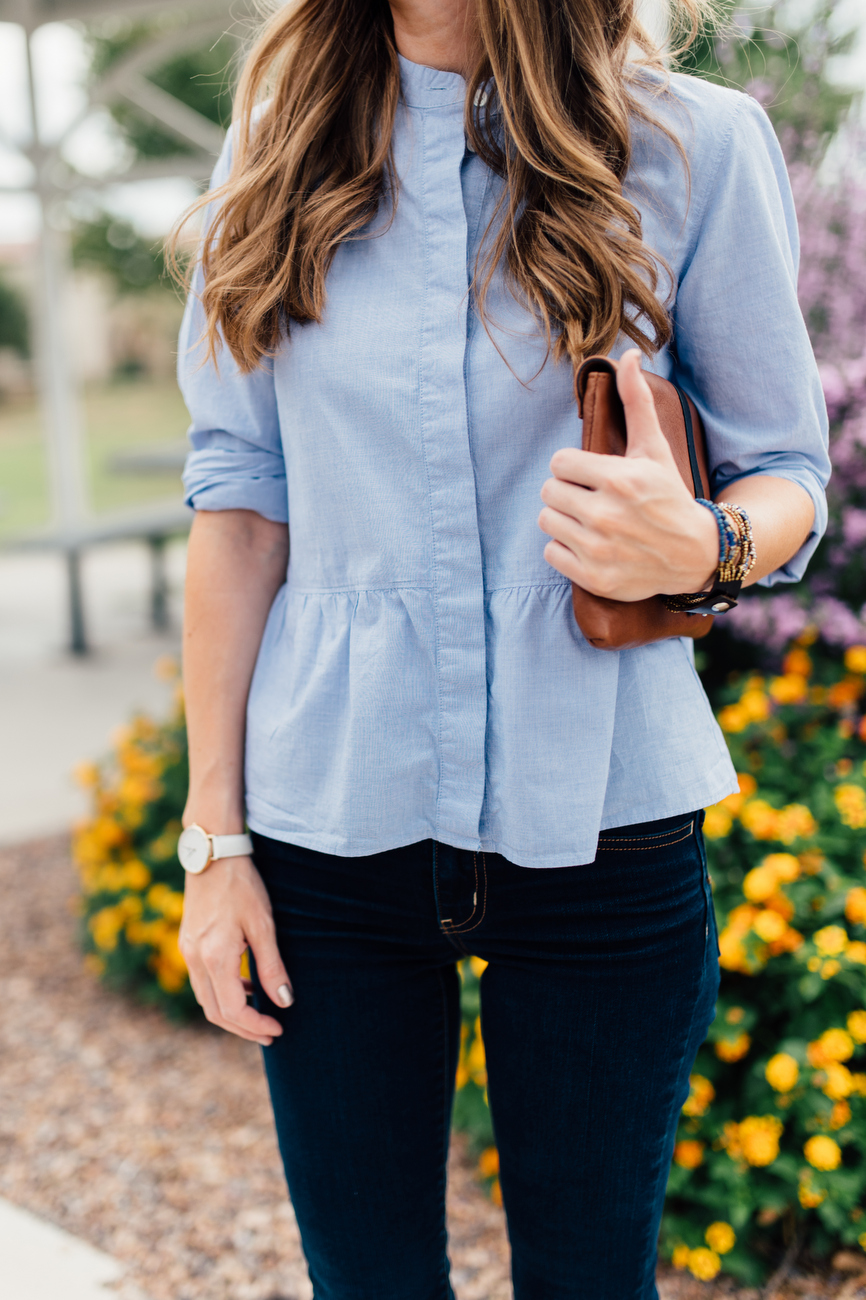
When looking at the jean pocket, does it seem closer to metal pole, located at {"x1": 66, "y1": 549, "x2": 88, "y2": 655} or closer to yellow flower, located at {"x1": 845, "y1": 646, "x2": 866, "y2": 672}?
yellow flower, located at {"x1": 845, "y1": 646, "x2": 866, "y2": 672}

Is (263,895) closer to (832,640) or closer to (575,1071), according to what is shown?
(575,1071)

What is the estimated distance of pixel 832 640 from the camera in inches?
95.2

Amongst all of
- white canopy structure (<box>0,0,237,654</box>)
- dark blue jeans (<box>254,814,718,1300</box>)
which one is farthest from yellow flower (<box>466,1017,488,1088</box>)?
white canopy structure (<box>0,0,237,654</box>)

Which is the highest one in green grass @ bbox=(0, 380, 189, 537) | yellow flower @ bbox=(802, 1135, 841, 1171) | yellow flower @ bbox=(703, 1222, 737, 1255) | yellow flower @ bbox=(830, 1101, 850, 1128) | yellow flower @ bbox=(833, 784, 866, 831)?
yellow flower @ bbox=(833, 784, 866, 831)

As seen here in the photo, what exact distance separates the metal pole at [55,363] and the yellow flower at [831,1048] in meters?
5.31

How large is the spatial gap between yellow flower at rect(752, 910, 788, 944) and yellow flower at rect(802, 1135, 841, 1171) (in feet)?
1.05

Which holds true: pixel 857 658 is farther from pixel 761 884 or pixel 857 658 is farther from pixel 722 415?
pixel 722 415

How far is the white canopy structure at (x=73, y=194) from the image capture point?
6.00 m

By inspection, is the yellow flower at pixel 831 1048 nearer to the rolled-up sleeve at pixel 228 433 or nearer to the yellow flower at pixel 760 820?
the yellow flower at pixel 760 820

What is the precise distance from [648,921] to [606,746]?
16cm

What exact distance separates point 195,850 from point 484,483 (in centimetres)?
48

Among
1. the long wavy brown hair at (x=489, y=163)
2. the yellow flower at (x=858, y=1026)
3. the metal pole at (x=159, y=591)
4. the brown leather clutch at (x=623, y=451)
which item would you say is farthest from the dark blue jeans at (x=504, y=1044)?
the metal pole at (x=159, y=591)

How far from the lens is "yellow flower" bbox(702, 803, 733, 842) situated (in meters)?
2.04

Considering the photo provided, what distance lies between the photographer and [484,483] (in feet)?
3.12
